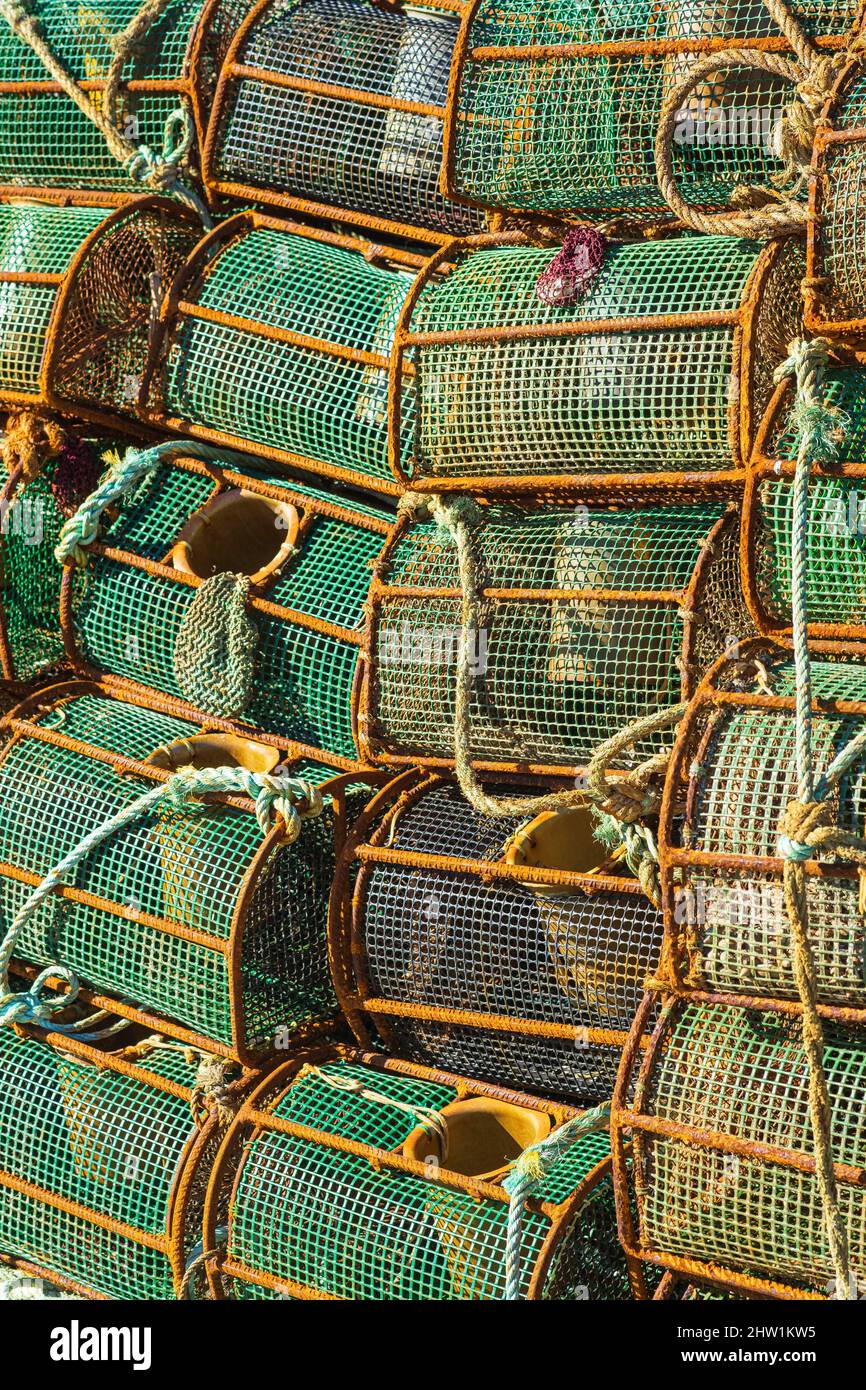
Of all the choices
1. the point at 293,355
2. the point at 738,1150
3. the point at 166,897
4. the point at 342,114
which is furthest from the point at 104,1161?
the point at 342,114

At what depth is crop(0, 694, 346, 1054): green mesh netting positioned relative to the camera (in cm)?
407

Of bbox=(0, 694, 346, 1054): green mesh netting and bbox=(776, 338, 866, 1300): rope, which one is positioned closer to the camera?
bbox=(776, 338, 866, 1300): rope

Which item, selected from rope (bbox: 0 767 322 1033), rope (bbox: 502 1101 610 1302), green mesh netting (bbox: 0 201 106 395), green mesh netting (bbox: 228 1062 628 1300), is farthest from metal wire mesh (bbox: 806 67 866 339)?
green mesh netting (bbox: 0 201 106 395)

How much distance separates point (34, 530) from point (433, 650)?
1195 mm

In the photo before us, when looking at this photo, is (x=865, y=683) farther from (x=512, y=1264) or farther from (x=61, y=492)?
(x=61, y=492)

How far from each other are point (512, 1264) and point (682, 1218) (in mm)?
336

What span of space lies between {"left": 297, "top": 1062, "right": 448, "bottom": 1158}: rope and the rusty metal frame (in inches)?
6.3

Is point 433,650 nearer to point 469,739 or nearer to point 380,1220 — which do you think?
point 469,739

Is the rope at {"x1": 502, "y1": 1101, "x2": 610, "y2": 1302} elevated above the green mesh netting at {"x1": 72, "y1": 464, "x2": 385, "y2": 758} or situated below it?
below

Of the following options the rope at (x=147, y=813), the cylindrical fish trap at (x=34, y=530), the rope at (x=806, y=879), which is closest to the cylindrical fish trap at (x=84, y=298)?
the cylindrical fish trap at (x=34, y=530)

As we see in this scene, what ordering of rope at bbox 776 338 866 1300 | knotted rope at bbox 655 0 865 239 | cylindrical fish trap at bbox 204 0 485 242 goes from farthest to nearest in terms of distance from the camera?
cylindrical fish trap at bbox 204 0 485 242, knotted rope at bbox 655 0 865 239, rope at bbox 776 338 866 1300

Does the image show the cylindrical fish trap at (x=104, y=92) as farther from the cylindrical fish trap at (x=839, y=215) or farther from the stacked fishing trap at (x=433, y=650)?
the cylindrical fish trap at (x=839, y=215)

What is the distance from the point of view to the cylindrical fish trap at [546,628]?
3.82 m

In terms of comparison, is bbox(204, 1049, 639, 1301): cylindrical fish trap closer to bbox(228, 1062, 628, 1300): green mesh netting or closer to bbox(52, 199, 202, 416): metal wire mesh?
bbox(228, 1062, 628, 1300): green mesh netting
